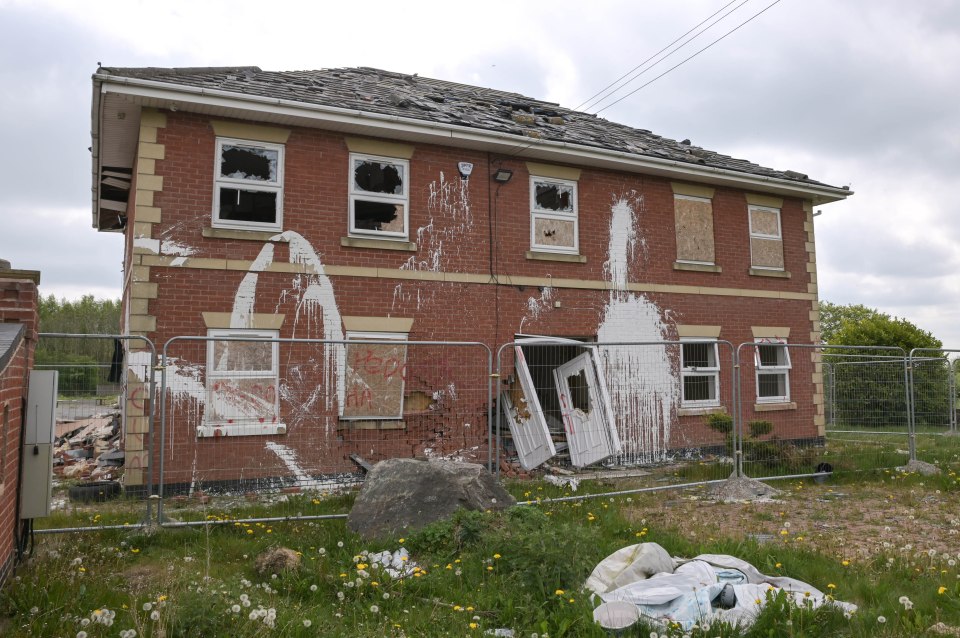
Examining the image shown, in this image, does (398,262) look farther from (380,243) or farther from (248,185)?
(248,185)

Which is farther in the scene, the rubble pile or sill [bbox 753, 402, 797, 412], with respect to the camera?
sill [bbox 753, 402, 797, 412]

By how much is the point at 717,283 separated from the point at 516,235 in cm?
492

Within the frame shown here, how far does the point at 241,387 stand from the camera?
870 centimetres

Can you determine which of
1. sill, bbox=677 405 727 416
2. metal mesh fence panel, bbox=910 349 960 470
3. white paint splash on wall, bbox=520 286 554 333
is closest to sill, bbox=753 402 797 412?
sill, bbox=677 405 727 416

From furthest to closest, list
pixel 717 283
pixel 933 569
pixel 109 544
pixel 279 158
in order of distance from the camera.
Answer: pixel 717 283, pixel 279 158, pixel 109 544, pixel 933 569

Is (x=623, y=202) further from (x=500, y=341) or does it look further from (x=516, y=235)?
(x=500, y=341)

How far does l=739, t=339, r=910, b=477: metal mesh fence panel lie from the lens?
10.3m

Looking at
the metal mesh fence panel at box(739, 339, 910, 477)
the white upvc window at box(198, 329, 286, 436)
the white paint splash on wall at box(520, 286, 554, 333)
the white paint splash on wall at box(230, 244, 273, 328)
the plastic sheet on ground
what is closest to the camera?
the plastic sheet on ground

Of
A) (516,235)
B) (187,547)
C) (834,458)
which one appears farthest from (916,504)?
(187,547)

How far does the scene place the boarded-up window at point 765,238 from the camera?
14859 millimetres

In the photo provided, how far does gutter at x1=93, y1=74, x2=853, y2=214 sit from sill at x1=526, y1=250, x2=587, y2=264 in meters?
1.81

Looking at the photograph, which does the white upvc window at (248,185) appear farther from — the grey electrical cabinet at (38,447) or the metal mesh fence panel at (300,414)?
the grey electrical cabinet at (38,447)

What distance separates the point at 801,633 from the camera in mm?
3789

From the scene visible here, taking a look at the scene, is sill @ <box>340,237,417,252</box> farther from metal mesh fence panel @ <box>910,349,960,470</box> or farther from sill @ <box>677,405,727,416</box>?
metal mesh fence panel @ <box>910,349,960,470</box>
